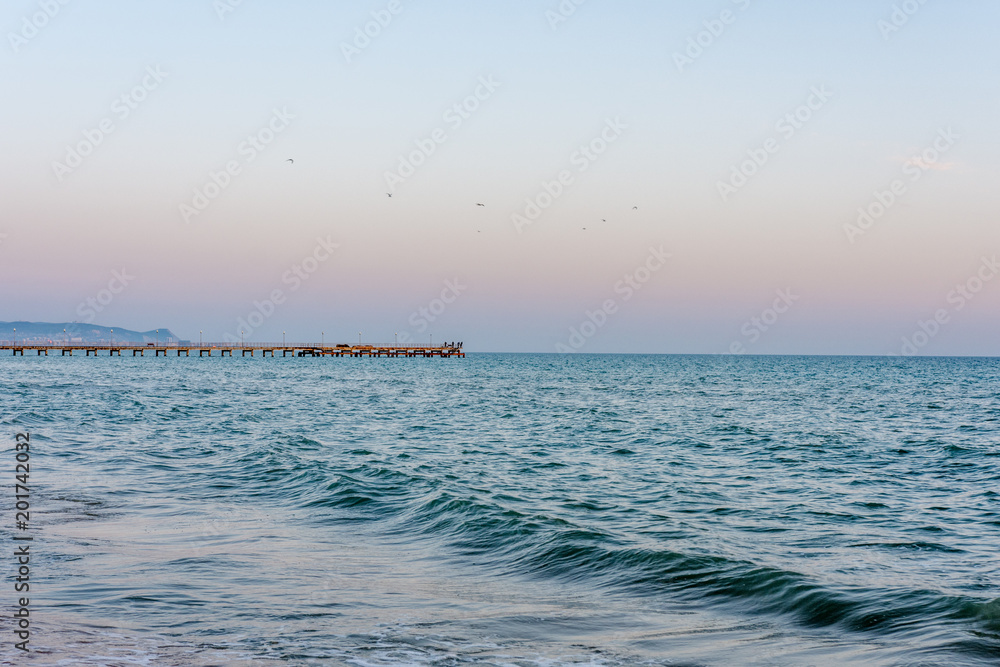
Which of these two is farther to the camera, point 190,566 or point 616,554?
point 616,554

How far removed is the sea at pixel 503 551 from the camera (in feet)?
31.0

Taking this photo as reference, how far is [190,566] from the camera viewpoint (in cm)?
1251

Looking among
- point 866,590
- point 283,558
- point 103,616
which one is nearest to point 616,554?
point 866,590

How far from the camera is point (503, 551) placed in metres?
14.7

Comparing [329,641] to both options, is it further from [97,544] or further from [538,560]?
[97,544]

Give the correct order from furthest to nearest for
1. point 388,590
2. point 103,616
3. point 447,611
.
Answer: point 388,590, point 447,611, point 103,616

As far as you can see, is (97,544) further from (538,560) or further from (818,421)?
(818,421)

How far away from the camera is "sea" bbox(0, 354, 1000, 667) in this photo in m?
9.46

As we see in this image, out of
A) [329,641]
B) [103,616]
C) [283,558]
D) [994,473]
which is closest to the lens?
[329,641]

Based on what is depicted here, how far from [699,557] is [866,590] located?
8.35 feet

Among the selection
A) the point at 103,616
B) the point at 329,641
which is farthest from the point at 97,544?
the point at 329,641

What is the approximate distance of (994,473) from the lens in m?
23.8

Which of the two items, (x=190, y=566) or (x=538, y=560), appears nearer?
(x=190, y=566)

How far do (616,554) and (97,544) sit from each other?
8141mm
